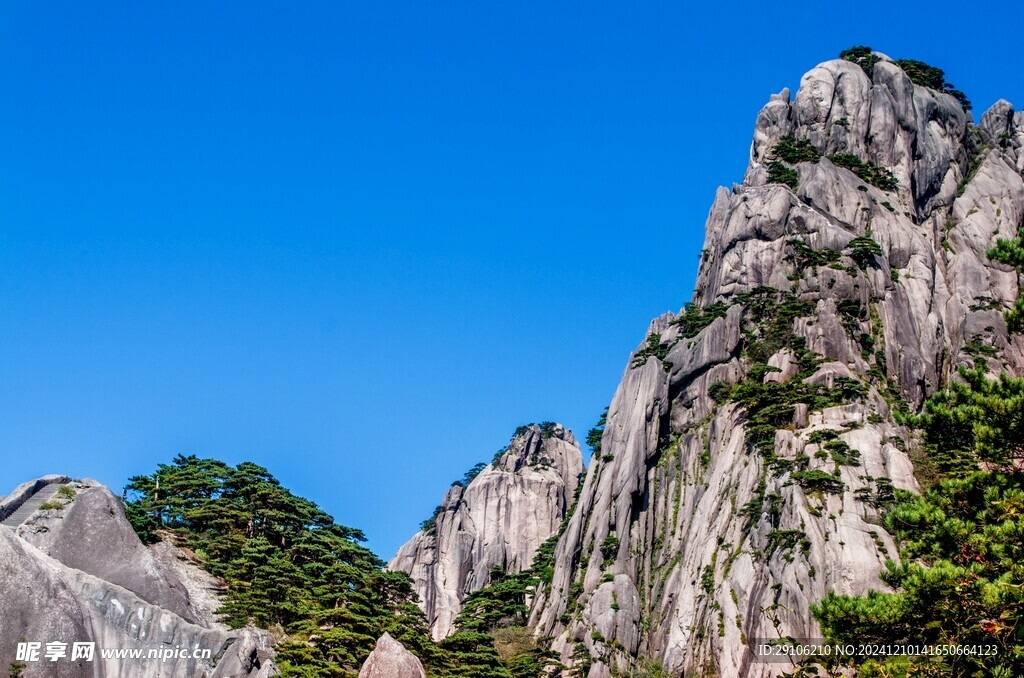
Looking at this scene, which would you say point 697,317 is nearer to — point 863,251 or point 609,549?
point 863,251

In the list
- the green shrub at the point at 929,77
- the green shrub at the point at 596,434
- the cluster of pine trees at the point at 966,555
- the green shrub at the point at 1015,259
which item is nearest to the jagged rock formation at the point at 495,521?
the green shrub at the point at 596,434

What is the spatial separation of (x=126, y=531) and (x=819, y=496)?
29652 millimetres

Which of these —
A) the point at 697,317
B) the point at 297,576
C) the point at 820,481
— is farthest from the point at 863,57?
the point at 297,576

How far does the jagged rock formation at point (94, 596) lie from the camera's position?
97.9 feet

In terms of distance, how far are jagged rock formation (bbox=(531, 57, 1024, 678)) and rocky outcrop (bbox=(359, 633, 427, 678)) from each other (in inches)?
695

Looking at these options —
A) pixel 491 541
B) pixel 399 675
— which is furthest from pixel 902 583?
pixel 491 541

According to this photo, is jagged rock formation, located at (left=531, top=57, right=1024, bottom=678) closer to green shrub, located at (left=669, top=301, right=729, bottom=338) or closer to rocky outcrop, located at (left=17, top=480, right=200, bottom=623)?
green shrub, located at (left=669, top=301, right=729, bottom=338)

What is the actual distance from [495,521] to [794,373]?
37.9 meters

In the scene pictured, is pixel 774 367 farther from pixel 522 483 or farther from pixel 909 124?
pixel 522 483

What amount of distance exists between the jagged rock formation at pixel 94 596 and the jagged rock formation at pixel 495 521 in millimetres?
46645

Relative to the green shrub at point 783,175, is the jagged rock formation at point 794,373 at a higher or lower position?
lower

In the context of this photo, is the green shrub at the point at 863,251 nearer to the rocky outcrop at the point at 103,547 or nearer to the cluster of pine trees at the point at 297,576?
the cluster of pine trees at the point at 297,576

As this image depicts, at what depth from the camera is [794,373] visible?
57250 mm

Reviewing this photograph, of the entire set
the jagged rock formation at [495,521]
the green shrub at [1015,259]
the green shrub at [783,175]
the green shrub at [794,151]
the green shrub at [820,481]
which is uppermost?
the green shrub at [794,151]
